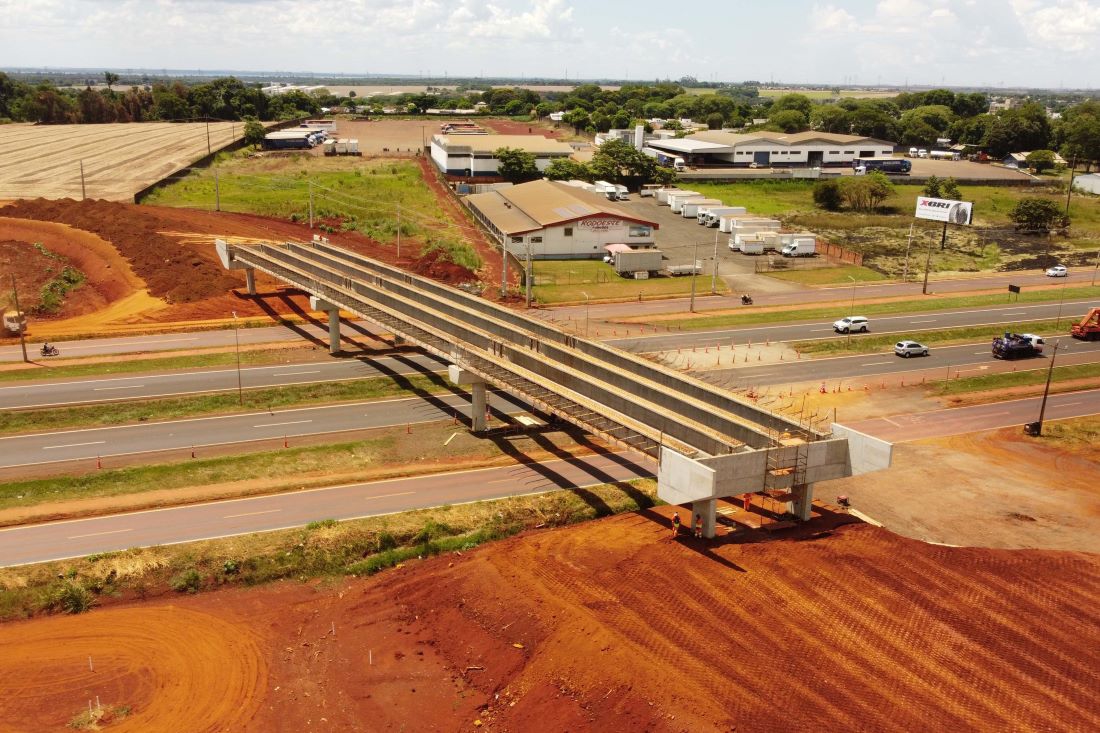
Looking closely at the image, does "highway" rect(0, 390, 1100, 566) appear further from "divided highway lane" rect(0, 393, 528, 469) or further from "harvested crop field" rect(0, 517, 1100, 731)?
"divided highway lane" rect(0, 393, 528, 469)

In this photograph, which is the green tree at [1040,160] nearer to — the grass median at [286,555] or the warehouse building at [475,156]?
the warehouse building at [475,156]

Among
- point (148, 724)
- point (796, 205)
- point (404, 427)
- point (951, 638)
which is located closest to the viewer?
point (148, 724)

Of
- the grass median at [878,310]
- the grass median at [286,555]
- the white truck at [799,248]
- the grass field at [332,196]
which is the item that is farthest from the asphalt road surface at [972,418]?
the grass field at [332,196]

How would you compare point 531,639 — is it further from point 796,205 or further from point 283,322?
point 796,205

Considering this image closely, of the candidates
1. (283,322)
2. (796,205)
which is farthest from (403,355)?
(796,205)

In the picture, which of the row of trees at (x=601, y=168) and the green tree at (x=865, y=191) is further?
the row of trees at (x=601, y=168)

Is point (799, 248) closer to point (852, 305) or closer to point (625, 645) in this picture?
point (852, 305)

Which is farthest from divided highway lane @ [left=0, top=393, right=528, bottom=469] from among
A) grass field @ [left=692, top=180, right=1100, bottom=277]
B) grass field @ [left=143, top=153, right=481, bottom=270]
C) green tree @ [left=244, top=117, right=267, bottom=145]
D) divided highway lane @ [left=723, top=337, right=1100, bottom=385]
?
green tree @ [left=244, top=117, right=267, bottom=145]
